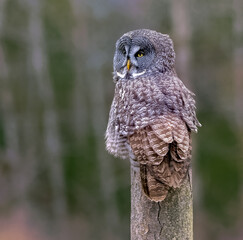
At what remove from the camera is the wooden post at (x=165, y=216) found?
160 centimetres

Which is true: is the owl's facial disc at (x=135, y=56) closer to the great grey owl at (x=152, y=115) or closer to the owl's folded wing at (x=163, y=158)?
the great grey owl at (x=152, y=115)

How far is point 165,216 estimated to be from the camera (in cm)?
160

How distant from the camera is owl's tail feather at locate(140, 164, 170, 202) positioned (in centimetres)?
155

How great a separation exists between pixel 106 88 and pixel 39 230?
2887 millimetres

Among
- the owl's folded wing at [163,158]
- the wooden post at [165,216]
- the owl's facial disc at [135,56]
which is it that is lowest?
the wooden post at [165,216]

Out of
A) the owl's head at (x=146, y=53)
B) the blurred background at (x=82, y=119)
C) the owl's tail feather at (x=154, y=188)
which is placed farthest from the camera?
the blurred background at (x=82, y=119)

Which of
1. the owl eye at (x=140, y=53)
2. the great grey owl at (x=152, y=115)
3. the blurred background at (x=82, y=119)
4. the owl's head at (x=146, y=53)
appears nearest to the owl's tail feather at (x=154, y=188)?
the great grey owl at (x=152, y=115)

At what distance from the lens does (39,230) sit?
739cm

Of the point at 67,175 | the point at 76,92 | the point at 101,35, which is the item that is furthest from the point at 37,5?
the point at 67,175

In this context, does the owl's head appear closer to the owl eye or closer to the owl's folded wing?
the owl eye

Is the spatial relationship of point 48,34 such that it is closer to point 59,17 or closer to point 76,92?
point 59,17

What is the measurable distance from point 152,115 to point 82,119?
6096 mm

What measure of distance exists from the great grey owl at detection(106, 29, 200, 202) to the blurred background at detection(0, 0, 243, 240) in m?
4.56

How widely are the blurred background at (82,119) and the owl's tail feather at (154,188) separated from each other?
535 cm
